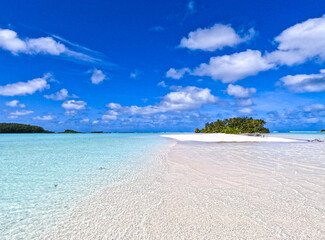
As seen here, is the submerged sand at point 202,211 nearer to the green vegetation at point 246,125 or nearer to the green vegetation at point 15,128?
the green vegetation at point 246,125

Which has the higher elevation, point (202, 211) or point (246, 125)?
point (246, 125)

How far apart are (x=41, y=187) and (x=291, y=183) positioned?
6423mm

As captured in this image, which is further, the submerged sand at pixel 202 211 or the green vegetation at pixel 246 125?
the green vegetation at pixel 246 125

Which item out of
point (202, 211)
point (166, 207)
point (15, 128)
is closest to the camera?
point (202, 211)

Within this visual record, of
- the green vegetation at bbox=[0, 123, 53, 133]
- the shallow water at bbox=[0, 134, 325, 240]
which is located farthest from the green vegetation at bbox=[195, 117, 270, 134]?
the green vegetation at bbox=[0, 123, 53, 133]

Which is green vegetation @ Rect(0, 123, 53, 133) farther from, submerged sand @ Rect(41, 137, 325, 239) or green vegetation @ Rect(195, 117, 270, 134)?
submerged sand @ Rect(41, 137, 325, 239)

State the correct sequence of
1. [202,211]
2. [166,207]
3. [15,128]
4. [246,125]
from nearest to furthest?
[202,211]
[166,207]
[246,125]
[15,128]

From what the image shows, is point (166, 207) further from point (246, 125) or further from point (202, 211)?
point (246, 125)

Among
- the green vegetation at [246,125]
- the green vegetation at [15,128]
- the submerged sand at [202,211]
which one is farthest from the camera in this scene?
the green vegetation at [15,128]

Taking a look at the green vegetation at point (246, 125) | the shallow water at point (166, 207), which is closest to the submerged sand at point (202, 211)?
the shallow water at point (166, 207)

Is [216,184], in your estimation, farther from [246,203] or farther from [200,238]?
[200,238]

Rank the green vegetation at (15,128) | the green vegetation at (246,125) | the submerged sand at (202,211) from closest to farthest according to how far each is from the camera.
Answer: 1. the submerged sand at (202,211)
2. the green vegetation at (246,125)
3. the green vegetation at (15,128)

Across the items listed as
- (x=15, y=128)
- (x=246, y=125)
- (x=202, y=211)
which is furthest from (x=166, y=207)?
(x=15, y=128)

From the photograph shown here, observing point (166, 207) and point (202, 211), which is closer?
point (202, 211)
